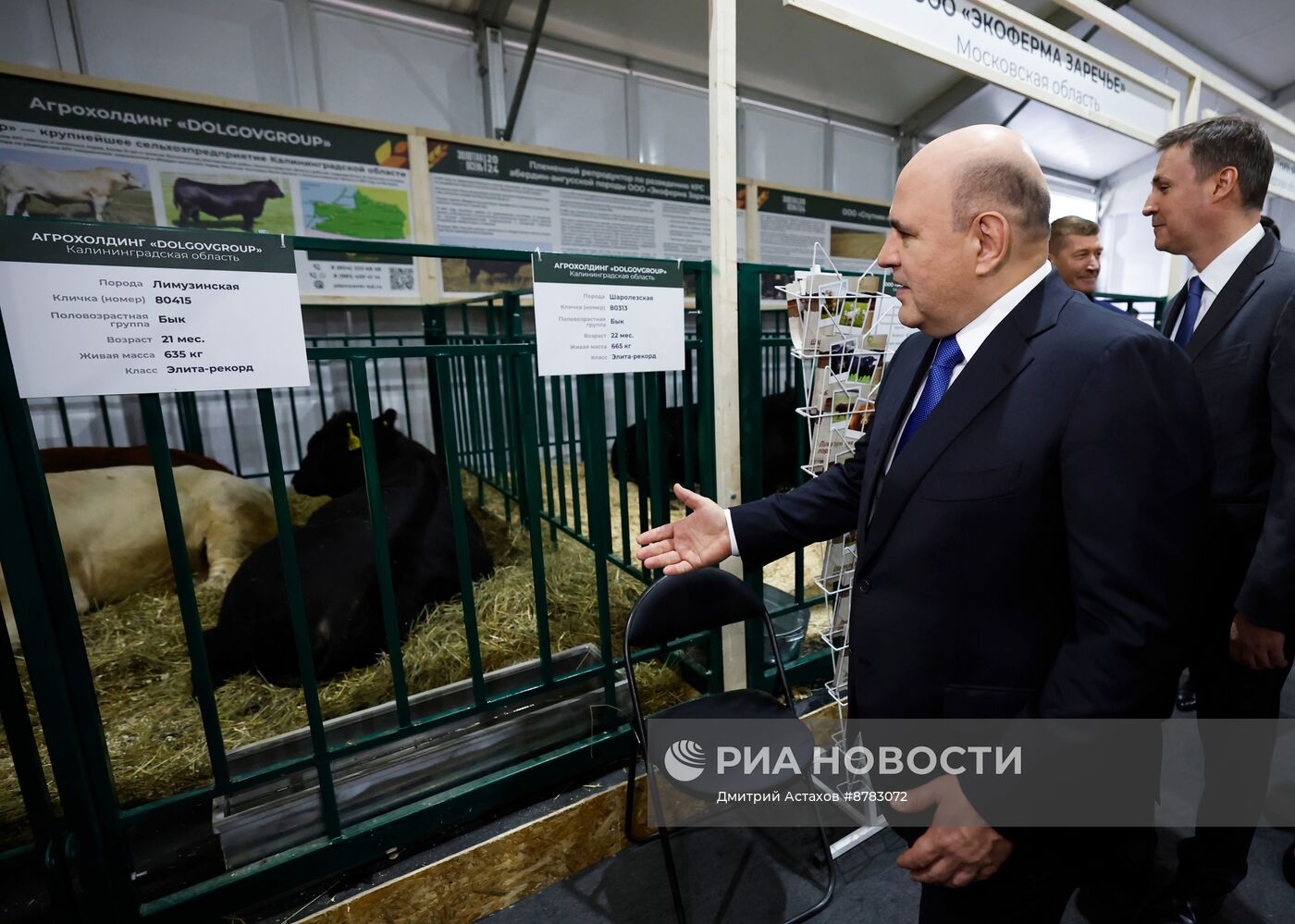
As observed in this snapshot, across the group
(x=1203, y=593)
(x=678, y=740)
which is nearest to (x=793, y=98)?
(x=1203, y=593)

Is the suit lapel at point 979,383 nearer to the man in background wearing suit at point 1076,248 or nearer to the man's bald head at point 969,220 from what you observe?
the man's bald head at point 969,220

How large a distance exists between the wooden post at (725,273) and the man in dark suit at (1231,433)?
1.07 meters

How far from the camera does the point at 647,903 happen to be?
5.22 ft

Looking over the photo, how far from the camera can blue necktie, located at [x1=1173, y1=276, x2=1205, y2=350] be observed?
151 cm

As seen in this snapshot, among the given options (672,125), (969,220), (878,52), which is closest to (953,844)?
(969,220)

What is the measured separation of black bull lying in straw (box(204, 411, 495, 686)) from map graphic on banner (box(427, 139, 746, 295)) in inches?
99.2

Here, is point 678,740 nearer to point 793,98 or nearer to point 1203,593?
point 1203,593

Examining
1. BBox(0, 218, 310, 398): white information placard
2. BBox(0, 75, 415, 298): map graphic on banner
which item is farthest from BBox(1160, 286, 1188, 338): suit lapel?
BBox(0, 75, 415, 298): map graphic on banner

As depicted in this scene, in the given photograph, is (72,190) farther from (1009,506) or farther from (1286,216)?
(1286,216)

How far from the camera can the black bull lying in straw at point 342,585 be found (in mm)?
1977

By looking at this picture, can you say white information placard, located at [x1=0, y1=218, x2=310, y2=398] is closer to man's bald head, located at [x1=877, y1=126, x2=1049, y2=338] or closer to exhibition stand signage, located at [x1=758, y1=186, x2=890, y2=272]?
man's bald head, located at [x1=877, y1=126, x2=1049, y2=338]

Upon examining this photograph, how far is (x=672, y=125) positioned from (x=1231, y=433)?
547 centimetres

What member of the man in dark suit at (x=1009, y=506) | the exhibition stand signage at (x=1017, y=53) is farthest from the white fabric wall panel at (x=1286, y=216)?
the man in dark suit at (x=1009, y=506)

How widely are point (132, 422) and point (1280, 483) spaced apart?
549 centimetres
